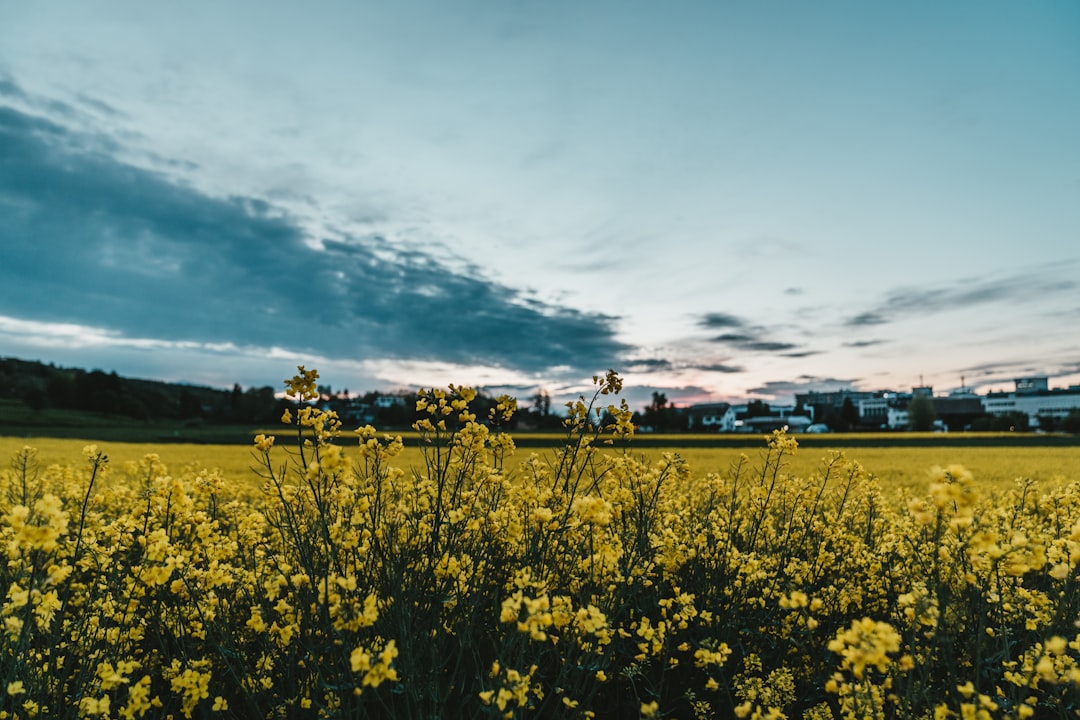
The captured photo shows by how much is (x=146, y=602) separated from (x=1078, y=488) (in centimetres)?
994

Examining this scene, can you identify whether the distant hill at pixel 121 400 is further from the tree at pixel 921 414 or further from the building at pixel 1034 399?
the building at pixel 1034 399

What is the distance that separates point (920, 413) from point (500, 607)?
121 m

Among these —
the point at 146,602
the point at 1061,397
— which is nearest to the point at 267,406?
the point at 146,602

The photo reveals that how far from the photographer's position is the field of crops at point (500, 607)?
10.6ft

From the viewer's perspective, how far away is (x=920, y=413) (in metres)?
105

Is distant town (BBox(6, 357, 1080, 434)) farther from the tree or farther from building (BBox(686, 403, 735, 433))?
building (BBox(686, 403, 735, 433))

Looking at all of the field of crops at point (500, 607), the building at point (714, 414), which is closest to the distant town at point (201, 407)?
the building at point (714, 414)

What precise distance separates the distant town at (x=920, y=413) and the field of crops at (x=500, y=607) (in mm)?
93650

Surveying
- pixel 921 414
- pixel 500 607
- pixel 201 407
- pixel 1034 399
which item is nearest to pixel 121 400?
pixel 201 407

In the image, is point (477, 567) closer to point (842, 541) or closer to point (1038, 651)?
point (1038, 651)

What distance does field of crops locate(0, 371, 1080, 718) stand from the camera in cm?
324

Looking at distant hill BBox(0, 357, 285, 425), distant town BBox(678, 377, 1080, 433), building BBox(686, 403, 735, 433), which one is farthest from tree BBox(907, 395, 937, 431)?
distant hill BBox(0, 357, 285, 425)

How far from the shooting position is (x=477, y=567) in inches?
192

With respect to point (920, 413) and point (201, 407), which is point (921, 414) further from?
point (201, 407)
